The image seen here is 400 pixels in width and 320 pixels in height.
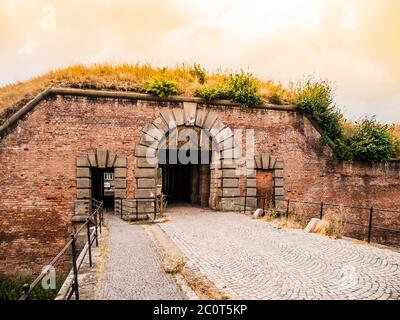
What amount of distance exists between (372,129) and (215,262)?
482 inches

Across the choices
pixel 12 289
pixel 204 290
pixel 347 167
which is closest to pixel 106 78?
pixel 12 289

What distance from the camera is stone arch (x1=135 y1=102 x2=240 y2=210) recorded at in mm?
13016

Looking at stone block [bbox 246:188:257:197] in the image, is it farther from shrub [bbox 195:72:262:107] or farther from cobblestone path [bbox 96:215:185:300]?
cobblestone path [bbox 96:215:185:300]

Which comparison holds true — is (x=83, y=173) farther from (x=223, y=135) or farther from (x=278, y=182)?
(x=278, y=182)

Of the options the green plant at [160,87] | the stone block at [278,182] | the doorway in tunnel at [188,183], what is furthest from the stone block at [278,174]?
the green plant at [160,87]

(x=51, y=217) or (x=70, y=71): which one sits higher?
(x=70, y=71)

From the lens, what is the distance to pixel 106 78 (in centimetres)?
1323

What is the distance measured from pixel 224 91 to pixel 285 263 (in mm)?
8913

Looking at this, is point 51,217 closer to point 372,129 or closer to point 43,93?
point 43,93

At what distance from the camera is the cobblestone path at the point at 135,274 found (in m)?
5.11

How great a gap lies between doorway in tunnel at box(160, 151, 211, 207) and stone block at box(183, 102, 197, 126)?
224cm

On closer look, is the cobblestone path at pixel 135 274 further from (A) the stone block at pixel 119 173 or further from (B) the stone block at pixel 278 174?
(B) the stone block at pixel 278 174

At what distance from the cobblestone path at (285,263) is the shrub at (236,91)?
235 inches

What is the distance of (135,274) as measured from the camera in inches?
238
